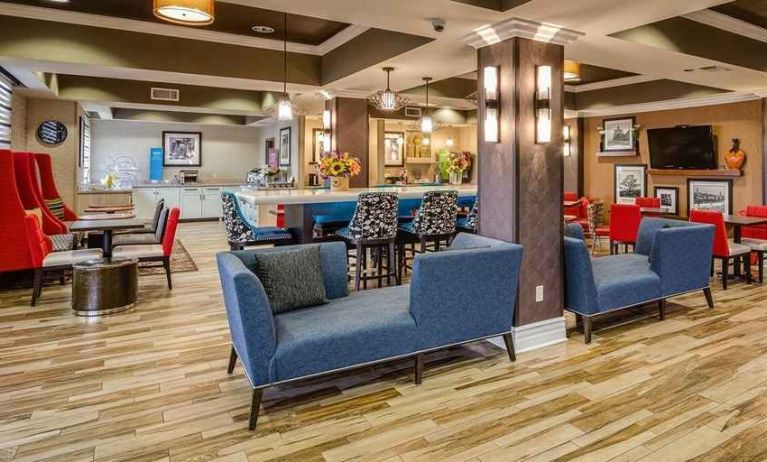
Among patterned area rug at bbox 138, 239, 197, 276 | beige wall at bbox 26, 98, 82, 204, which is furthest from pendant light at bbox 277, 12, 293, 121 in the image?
beige wall at bbox 26, 98, 82, 204

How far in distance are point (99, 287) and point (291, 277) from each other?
8.11 feet

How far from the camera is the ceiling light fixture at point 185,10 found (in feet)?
10.6

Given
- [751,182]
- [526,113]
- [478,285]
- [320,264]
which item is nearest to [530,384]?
[478,285]

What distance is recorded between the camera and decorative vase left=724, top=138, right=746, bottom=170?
7785mm

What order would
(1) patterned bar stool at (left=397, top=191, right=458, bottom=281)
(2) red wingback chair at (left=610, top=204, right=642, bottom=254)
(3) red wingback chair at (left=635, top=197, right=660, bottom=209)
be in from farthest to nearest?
(3) red wingback chair at (left=635, top=197, right=660, bottom=209)
(2) red wingback chair at (left=610, top=204, right=642, bottom=254)
(1) patterned bar stool at (left=397, top=191, right=458, bottom=281)

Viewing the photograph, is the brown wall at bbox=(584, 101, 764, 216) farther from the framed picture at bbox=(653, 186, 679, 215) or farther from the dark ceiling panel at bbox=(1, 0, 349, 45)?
the dark ceiling panel at bbox=(1, 0, 349, 45)

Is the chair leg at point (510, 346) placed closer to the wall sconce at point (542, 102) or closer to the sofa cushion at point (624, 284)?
the sofa cushion at point (624, 284)

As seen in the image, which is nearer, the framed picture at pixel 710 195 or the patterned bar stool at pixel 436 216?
the patterned bar stool at pixel 436 216

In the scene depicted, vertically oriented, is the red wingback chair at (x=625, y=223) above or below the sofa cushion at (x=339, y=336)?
above

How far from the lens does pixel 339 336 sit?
116 inches

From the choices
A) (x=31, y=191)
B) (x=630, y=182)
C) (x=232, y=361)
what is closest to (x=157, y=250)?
(x=31, y=191)

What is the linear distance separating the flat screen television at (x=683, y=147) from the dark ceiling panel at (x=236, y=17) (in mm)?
6160

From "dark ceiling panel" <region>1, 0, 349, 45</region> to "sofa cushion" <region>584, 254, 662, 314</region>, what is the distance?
370 cm

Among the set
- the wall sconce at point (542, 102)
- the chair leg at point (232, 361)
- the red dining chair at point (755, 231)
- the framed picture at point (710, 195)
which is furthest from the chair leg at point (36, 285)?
the framed picture at point (710, 195)
